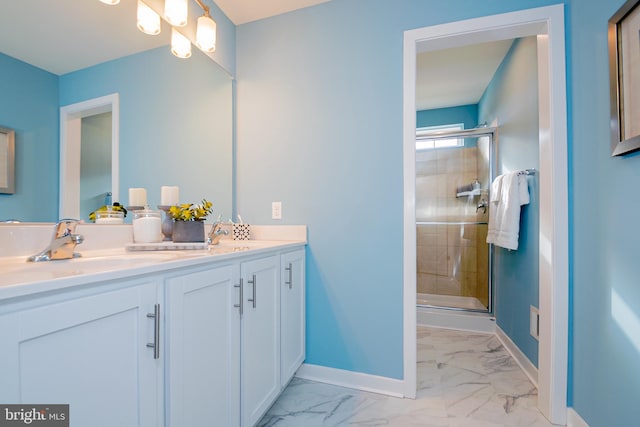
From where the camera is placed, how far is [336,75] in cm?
174

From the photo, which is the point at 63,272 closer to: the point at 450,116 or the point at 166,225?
the point at 166,225

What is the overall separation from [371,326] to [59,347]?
140 cm

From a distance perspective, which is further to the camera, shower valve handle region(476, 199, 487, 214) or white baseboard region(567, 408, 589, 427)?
shower valve handle region(476, 199, 487, 214)

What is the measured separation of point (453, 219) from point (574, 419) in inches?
83.4

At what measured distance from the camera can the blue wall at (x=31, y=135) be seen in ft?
2.93

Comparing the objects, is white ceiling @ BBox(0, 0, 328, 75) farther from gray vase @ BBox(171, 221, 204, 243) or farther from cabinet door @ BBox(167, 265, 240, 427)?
cabinet door @ BBox(167, 265, 240, 427)

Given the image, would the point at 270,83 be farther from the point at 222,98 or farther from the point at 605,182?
the point at 605,182

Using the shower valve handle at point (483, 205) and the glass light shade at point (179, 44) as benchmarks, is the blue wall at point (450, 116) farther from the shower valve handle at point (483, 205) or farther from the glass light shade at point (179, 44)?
the glass light shade at point (179, 44)

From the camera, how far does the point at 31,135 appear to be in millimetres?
954

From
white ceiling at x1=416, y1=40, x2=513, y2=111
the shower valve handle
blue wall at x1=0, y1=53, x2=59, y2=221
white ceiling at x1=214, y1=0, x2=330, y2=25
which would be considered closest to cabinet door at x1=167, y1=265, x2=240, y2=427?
blue wall at x1=0, y1=53, x2=59, y2=221

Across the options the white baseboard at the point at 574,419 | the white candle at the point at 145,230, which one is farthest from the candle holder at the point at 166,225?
the white baseboard at the point at 574,419

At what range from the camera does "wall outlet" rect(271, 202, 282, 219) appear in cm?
185

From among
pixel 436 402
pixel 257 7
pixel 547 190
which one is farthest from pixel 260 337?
pixel 257 7

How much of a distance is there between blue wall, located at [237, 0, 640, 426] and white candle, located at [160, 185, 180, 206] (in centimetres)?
51
